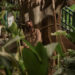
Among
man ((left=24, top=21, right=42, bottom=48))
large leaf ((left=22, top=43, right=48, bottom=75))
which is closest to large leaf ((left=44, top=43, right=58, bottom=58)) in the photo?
large leaf ((left=22, top=43, right=48, bottom=75))

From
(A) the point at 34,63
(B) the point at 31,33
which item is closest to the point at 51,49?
(A) the point at 34,63

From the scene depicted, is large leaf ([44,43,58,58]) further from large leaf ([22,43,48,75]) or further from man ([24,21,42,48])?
man ([24,21,42,48])

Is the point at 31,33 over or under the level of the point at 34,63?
under

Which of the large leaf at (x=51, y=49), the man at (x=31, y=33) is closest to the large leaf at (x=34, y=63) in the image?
the large leaf at (x=51, y=49)

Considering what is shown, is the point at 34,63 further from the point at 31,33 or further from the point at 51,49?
the point at 31,33

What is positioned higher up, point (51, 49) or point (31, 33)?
point (51, 49)

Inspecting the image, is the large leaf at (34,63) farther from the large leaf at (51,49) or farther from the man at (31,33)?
the man at (31,33)

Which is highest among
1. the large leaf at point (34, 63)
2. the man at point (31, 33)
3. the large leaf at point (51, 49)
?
the large leaf at point (51, 49)

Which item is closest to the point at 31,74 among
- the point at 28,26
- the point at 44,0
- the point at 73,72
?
the point at 73,72

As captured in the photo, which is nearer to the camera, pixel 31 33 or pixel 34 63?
pixel 34 63

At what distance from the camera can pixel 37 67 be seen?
0.61 meters

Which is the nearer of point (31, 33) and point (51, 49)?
point (51, 49)

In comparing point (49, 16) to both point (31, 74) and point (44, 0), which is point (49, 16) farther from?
point (31, 74)

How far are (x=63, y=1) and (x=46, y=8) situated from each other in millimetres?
313
